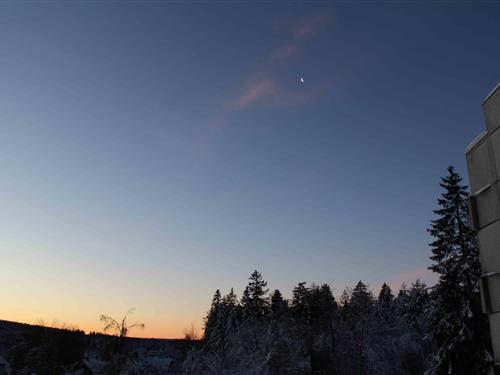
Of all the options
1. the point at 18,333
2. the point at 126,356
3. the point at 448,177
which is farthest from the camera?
the point at 18,333

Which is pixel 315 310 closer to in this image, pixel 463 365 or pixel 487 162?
pixel 463 365

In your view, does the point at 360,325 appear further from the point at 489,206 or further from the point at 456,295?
the point at 489,206

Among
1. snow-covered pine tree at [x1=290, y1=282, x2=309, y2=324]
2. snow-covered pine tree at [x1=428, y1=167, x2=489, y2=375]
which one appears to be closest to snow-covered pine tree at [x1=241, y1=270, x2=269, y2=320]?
snow-covered pine tree at [x1=290, y1=282, x2=309, y2=324]

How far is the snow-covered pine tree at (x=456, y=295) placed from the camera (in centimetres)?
3000

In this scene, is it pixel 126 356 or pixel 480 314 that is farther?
pixel 126 356

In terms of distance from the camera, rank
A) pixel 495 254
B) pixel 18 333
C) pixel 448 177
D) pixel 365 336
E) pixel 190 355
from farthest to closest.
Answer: pixel 18 333
pixel 365 336
pixel 190 355
pixel 448 177
pixel 495 254

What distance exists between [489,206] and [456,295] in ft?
92.4

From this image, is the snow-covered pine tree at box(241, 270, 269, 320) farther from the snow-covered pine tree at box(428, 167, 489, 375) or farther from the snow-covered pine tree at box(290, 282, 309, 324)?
the snow-covered pine tree at box(428, 167, 489, 375)

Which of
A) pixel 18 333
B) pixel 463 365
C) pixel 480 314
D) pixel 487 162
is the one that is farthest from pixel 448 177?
pixel 18 333

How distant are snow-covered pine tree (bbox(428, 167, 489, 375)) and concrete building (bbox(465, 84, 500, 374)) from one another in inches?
966

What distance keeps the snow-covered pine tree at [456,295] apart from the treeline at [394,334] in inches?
2.3

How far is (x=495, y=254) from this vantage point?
7.04 metres

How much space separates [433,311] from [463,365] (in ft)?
14.2

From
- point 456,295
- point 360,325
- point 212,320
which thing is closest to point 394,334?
point 360,325
